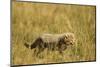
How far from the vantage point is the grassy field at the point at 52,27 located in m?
2.31

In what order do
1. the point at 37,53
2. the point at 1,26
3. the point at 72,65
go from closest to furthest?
the point at 1,26, the point at 37,53, the point at 72,65

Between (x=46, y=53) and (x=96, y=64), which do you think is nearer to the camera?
(x=46, y=53)

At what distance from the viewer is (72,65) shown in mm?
2562

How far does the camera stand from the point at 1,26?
88.4 inches

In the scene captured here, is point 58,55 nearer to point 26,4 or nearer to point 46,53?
point 46,53

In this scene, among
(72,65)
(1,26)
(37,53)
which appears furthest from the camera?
(72,65)

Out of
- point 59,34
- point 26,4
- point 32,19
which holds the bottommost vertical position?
point 59,34

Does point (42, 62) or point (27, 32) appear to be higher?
point (27, 32)

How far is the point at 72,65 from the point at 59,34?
1.42ft

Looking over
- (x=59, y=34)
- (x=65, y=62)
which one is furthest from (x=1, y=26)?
(x=65, y=62)

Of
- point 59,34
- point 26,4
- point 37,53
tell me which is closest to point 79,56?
point 59,34

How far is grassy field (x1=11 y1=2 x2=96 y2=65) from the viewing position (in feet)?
7.57

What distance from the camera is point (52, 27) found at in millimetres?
2459

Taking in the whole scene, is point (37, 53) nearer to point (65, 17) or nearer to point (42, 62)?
point (42, 62)
